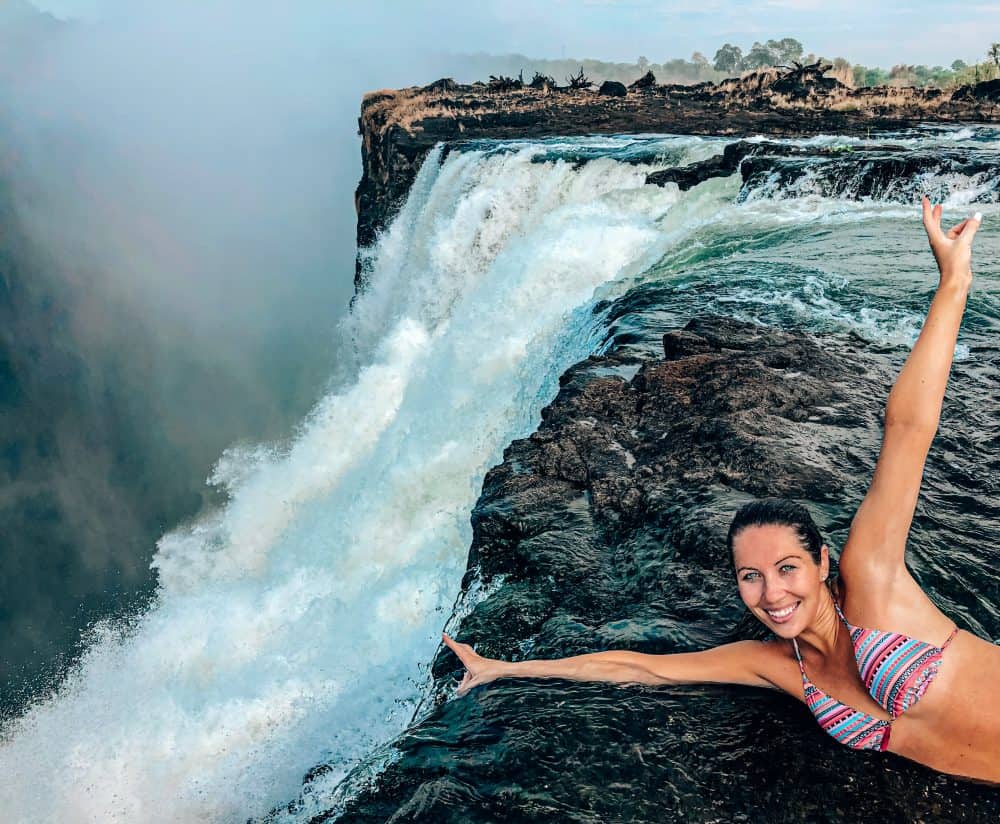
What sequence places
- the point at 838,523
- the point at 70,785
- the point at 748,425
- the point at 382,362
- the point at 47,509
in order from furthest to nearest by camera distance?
the point at 47,509 → the point at 382,362 → the point at 70,785 → the point at 748,425 → the point at 838,523

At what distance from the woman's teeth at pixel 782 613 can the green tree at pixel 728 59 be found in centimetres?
13107

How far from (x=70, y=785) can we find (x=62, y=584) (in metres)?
22.8

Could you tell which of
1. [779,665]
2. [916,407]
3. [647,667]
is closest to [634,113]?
[647,667]

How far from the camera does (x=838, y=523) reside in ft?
10.7

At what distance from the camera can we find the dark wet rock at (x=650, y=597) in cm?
206

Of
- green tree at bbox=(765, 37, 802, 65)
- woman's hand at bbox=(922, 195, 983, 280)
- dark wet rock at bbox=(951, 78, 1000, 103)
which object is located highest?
green tree at bbox=(765, 37, 802, 65)

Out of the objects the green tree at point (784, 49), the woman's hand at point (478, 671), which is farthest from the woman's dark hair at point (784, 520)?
the green tree at point (784, 49)

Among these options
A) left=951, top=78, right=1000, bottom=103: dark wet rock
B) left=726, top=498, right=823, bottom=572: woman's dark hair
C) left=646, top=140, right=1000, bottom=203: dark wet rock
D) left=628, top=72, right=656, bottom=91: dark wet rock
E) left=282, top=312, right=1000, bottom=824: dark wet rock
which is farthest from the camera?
left=628, top=72, right=656, bottom=91: dark wet rock

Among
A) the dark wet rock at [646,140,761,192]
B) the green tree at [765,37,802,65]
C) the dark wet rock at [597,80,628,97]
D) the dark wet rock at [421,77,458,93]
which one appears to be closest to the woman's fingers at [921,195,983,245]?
the dark wet rock at [646,140,761,192]

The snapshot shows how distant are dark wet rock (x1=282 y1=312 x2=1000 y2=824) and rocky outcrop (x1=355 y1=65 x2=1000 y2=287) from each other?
486 inches

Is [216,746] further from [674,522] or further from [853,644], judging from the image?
[853,644]

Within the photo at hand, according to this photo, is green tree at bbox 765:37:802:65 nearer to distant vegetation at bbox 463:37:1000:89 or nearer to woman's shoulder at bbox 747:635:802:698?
distant vegetation at bbox 463:37:1000:89

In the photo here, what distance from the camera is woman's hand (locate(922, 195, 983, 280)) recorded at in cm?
169

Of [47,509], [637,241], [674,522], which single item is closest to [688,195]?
[637,241]
